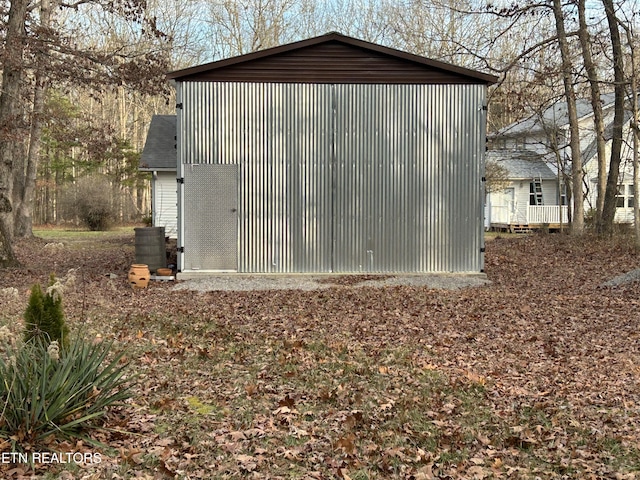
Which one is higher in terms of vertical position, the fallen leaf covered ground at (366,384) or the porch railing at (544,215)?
the porch railing at (544,215)

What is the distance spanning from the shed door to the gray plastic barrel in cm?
69

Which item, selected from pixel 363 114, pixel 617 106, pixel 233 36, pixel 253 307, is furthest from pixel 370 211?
pixel 233 36

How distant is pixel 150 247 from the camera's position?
Answer: 14938 millimetres

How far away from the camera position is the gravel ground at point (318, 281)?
535 inches

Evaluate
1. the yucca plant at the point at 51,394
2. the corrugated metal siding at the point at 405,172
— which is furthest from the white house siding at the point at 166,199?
the yucca plant at the point at 51,394

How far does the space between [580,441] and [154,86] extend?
14.9 m

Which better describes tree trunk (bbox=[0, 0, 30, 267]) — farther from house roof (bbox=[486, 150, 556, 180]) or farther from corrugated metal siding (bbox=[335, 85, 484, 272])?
house roof (bbox=[486, 150, 556, 180])

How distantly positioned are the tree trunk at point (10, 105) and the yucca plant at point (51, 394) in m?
11.2

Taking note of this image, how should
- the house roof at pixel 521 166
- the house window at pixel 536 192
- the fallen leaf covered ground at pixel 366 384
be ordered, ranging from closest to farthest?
the fallen leaf covered ground at pixel 366 384 → the house roof at pixel 521 166 → the house window at pixel 536 192

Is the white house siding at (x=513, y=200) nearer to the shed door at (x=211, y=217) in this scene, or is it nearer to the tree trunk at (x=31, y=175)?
the tree trunk at (x=31, y=175)

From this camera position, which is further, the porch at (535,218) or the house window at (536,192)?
the house window at (536,192)

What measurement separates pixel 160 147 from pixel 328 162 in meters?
14.3

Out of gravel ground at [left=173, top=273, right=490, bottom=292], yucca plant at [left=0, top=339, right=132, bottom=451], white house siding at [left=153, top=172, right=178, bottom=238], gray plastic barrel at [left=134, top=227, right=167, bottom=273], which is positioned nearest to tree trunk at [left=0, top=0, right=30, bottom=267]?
gray plastic barrel at [left=134, top=227, right=167, bottom=273]

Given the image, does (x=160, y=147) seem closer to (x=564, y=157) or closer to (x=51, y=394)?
(x=564, y=157)
